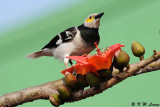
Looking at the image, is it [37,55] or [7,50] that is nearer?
[37,55]

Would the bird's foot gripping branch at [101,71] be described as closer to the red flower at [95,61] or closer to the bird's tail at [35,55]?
the red flower at [95,61]

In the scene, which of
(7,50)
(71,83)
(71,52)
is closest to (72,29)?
(71,52)

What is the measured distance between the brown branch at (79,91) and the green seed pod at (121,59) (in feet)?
0.06

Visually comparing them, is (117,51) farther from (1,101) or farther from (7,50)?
(7,50)

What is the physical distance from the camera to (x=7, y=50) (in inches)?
90.8

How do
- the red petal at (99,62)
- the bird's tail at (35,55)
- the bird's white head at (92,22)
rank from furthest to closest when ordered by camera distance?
the bird's tail at (35,55) < the bird's white head at (92,22) < the red petal at (99,62)

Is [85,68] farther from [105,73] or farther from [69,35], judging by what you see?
[69,35]

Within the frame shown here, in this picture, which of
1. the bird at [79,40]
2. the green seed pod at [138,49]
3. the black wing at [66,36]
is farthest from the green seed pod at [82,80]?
the black wing at [66,36]

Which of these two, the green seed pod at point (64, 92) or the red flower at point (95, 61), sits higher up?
the red flower at point (95, 61)

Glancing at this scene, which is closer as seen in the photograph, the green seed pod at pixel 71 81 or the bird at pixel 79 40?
the green seed pod at pixel 71 81

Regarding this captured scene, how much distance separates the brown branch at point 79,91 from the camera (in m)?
0.69

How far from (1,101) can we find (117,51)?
42 cm

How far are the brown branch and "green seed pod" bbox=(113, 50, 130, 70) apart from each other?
0.02 m

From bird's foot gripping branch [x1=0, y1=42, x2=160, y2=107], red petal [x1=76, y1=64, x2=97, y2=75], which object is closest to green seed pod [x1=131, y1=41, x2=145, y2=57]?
bird's foot gripping branch [x1=0, y1=42, x2=160, y2=107]
